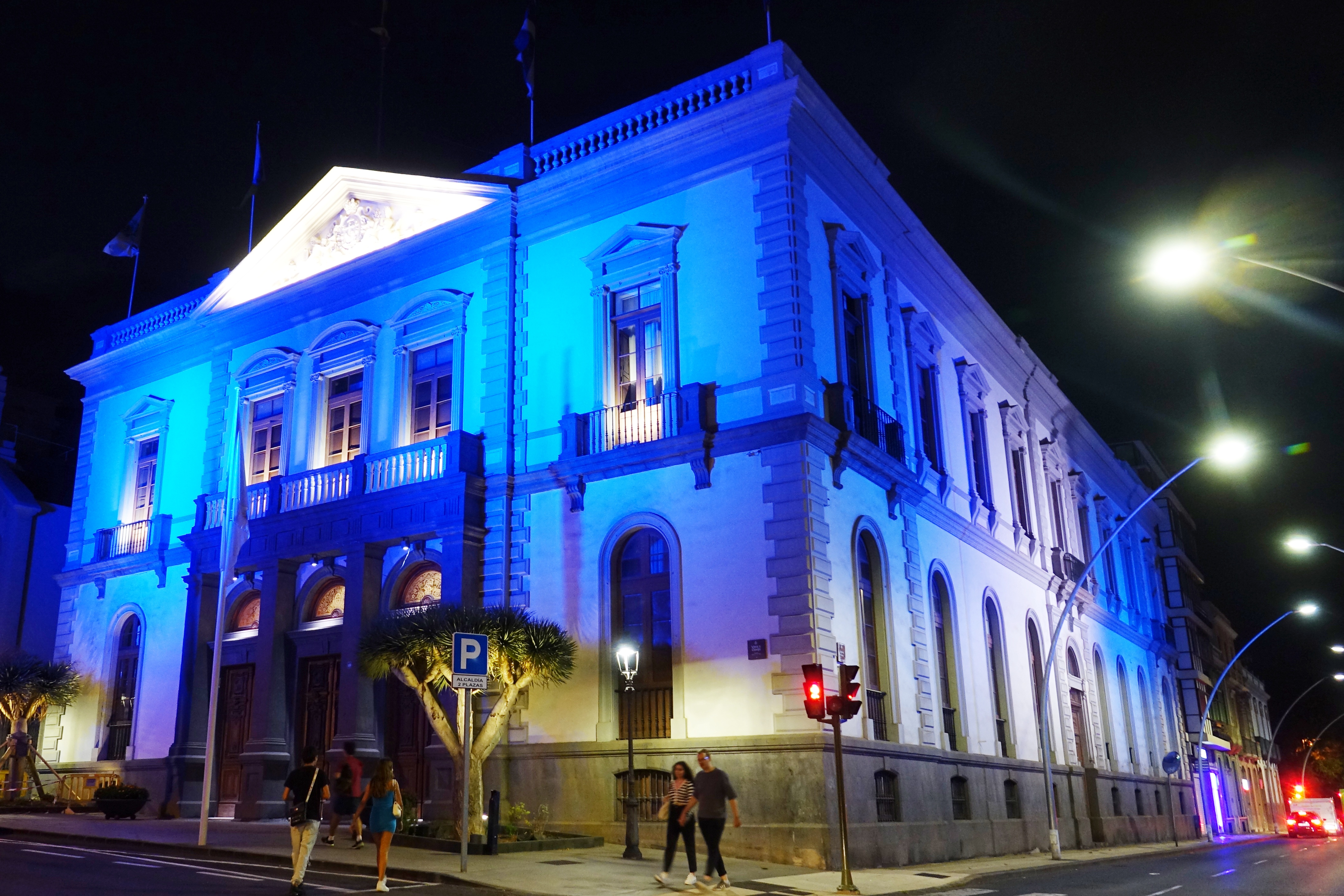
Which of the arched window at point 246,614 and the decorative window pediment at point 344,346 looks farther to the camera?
the arched window at point 246,614

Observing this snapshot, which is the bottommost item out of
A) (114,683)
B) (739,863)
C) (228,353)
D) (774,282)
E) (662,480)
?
(739,863)

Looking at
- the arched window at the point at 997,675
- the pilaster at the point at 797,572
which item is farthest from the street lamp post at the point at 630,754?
the arched window at the point at 997,675

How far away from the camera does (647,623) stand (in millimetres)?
20828

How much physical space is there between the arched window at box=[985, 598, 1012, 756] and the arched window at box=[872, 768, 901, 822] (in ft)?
23.4

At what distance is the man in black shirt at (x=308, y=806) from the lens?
1233cm

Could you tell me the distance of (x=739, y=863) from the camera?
17906 millimetres

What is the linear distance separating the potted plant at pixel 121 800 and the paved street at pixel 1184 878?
1683 cm

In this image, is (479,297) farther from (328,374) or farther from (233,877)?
(233,877)

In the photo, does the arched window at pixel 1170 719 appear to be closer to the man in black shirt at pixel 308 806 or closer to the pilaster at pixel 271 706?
the pilaster at pixel 271 706

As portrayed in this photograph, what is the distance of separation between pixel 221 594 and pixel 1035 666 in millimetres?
22294

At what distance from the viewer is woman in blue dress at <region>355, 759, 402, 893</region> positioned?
43.8 feet

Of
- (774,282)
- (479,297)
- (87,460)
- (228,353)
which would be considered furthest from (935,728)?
(87,460)

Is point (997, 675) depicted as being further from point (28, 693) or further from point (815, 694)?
point (28, 693)

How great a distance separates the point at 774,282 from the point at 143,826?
52.5ft
